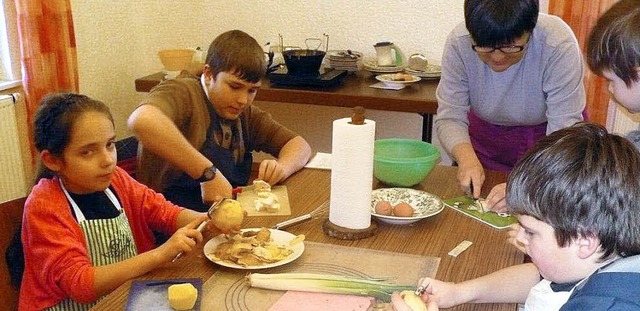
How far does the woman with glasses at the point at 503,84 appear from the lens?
A: 1.74 m

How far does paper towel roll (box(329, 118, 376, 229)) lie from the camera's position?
4.69ft

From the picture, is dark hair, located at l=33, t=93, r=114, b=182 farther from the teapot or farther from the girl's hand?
the teapot

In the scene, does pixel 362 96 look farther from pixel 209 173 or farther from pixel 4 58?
pixel 4 58

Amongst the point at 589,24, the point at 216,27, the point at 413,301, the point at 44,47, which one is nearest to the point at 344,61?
the point at 216,27

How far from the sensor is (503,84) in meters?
2.06

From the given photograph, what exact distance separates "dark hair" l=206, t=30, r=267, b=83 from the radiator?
118cm

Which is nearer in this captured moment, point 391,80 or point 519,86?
point 519,86

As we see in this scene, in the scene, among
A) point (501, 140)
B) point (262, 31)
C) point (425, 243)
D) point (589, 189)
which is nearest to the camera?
point (589, 189)

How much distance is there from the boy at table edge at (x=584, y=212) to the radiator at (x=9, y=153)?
230 cm

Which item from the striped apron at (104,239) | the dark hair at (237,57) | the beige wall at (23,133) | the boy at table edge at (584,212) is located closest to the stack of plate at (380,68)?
the dark hair at (237,57)

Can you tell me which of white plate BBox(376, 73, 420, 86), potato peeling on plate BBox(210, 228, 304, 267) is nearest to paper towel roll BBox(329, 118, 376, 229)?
potato peeling on plate BBox(210, 228, 304, 267)

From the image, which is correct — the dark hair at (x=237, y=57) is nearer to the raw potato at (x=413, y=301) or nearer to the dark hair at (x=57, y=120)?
the dark hair at (x=57, y=120)

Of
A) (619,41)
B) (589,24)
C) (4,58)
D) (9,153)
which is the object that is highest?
(619,41)

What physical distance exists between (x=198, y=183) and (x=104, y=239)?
472 mm
